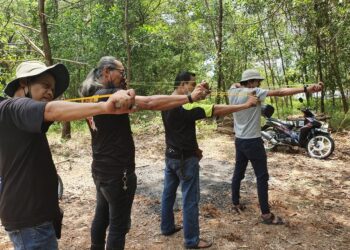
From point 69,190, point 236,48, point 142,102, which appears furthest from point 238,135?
point 236,48

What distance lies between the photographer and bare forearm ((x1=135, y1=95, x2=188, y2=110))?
7.82ft

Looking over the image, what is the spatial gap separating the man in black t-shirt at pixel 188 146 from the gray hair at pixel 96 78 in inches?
33.3

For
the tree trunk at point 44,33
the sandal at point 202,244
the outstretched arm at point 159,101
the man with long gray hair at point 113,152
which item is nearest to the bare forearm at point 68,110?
the outstretched arm at point 159,101

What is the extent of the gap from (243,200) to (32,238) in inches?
142

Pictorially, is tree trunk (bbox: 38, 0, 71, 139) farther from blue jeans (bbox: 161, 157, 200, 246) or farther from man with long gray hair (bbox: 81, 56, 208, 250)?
man with long gray hair (bbox: 81, 56, 208, 250)

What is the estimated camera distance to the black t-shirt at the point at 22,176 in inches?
73.1

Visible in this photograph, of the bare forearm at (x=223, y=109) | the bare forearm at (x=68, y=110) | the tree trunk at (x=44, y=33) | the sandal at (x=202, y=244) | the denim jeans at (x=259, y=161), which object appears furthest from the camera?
the tree trunk at (x=44, y=33)

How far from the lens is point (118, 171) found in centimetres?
279

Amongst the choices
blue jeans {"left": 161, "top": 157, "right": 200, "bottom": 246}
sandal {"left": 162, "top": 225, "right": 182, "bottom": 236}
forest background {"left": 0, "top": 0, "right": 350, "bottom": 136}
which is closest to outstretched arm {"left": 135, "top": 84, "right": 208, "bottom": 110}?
blue jeans {"left": 161, "top": 157, "right": 200, "bottom": 246}

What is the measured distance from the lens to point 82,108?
1.73m

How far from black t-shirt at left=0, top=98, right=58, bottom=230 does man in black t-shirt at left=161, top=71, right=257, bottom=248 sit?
1.65 metres

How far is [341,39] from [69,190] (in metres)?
7.97

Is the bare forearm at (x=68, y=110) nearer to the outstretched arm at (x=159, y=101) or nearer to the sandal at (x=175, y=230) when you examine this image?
the outstretched arm at (x=159, y=101)

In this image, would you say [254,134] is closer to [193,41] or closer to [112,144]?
[112,144]
